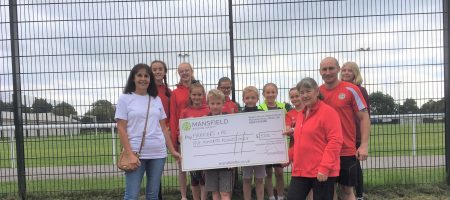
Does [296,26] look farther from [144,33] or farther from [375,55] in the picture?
[144,33]

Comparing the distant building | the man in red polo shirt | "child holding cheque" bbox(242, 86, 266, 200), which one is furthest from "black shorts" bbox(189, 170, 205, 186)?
the distant building

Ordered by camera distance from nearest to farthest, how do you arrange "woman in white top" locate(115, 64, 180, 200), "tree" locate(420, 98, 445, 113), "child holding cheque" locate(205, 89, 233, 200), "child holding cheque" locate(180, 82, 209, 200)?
"woman in white top" locate(115, 64, 180, 200) → "child holding cheque" locate(205, 89, 233, 200) → "child holding cheque" locate(180, 82, 209, 200) → "tree" locate(420, 98, 445, 113)

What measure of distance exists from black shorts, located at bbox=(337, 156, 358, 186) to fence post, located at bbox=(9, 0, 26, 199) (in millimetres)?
4825

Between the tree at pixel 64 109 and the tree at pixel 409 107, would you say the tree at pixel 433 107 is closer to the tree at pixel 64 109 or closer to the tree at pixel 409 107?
the tree at pixel 409 107

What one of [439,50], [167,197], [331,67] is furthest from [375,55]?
[167,197]

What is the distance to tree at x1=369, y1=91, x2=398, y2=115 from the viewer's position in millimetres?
6902

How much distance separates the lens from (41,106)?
22.8 ft

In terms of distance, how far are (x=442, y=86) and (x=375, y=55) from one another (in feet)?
3.89

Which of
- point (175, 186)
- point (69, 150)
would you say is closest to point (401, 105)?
point (175, 186)

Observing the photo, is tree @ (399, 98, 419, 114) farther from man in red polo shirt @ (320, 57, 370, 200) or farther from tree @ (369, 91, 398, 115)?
man in red polo shirt @ (320, 57, 370, 200)

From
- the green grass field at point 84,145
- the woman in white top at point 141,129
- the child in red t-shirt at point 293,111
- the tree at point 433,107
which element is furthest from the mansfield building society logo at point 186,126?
the tree at point 433,107

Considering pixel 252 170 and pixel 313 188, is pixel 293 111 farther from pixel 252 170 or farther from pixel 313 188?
pixel 313 188

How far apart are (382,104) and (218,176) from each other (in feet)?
10.6

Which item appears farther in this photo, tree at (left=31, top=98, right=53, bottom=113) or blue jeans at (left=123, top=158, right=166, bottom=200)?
tree at (left=31, top=98, right=53, bottom=113)
